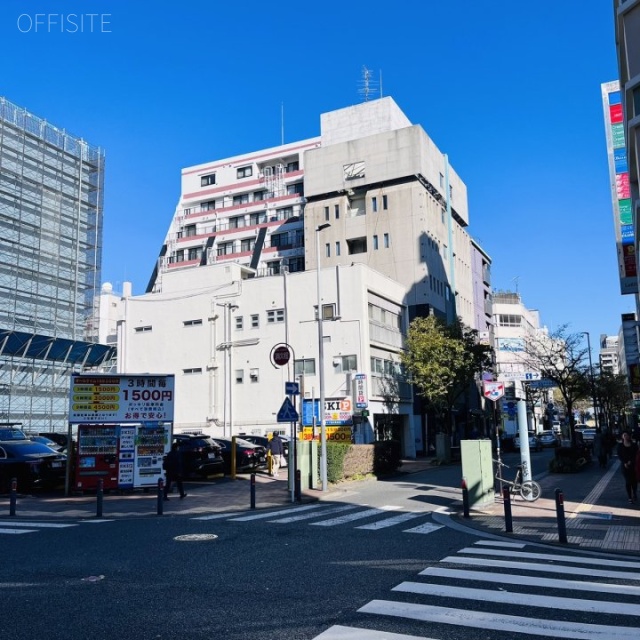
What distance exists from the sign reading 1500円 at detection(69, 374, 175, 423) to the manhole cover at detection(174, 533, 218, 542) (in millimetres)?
8654

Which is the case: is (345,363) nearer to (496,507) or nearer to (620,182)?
(620,182)

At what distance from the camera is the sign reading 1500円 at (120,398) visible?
→ 62.8 feet

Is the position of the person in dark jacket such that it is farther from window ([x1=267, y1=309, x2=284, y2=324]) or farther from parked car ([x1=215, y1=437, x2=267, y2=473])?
window ([x1=267, y1=309, x2=284, y2=324])

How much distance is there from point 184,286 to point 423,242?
1893 centimetres

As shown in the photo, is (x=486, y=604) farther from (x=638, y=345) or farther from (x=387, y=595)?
(x=638, y=345)

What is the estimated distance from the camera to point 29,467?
772 inches

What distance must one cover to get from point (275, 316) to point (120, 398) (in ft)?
77.6

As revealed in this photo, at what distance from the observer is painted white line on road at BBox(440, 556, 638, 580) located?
8.30 metres

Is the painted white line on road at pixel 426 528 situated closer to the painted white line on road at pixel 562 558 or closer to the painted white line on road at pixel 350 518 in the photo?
the painted white line on road at pixel 350 518

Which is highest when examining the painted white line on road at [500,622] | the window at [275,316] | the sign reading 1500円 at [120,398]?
the window at [275,316]

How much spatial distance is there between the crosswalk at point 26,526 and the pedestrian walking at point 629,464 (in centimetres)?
1248

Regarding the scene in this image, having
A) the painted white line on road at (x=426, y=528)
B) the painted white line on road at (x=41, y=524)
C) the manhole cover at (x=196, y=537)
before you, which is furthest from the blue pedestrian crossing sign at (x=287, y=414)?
the manhole cover at (x=196, y=537)

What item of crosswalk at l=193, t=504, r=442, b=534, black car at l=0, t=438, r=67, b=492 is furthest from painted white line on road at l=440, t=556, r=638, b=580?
black car at l=0, t=438, r=67, b=492

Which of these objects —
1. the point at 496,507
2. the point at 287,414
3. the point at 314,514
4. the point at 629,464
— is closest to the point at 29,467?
the point at 287,414
